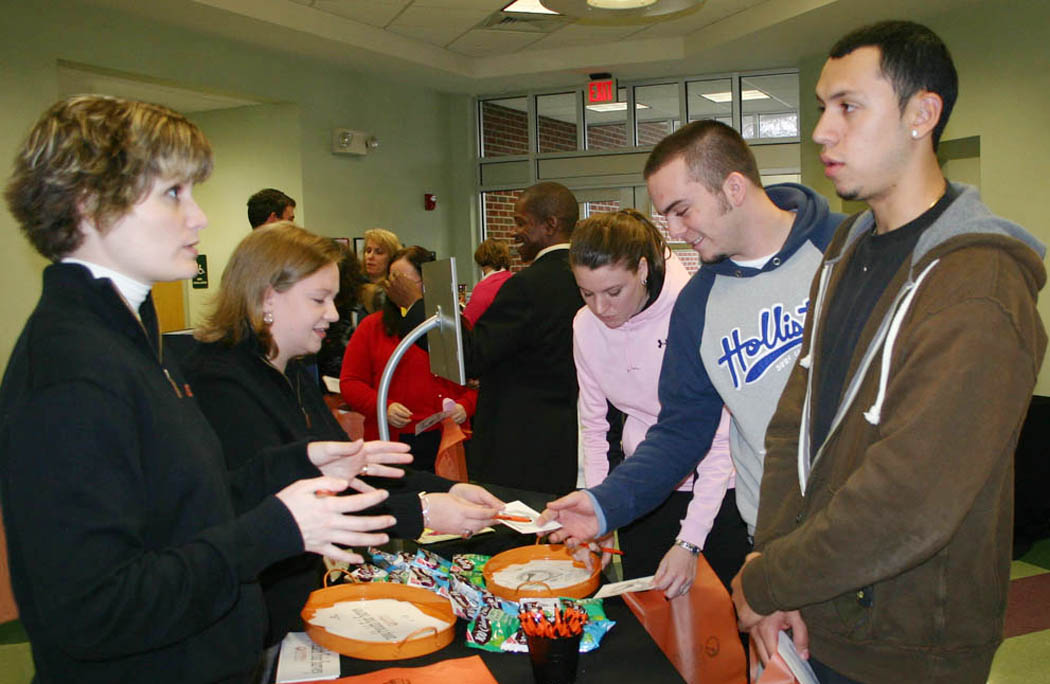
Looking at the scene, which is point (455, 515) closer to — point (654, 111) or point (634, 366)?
point (634, 366)

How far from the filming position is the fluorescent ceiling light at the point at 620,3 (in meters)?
4.55

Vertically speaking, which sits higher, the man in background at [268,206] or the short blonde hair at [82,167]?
the man in background at [268,206]

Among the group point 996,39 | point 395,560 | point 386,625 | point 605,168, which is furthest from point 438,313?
point 605,168

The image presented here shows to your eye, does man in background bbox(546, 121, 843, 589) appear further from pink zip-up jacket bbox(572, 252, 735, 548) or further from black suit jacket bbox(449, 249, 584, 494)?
black suit jacket bbox(449, 249, 584, 494)

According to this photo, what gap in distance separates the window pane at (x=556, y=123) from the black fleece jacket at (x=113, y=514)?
8650 mm

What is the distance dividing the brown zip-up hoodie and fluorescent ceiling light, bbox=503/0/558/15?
5.87m

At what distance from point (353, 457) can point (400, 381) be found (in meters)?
2.38

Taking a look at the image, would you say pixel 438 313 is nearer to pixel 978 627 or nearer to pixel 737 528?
pixel 737 528

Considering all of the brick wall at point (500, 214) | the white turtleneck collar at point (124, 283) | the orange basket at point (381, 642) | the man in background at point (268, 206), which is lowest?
the orange basket at point (381, 642)

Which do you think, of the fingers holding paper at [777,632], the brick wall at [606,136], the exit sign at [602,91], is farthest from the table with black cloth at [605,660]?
the brick wall at [606,136]

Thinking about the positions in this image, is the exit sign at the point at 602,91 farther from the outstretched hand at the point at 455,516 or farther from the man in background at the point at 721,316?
the outstretched hand at the point at 455,516

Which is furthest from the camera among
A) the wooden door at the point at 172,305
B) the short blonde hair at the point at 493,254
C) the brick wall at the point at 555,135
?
the brick wall at the point at 555,135

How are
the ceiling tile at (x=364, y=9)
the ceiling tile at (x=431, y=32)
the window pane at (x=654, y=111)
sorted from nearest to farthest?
the ceiling tile at (x=364, y=9) < the ceiling tile at (x=431, y=32) < the window pane at (x=654, y=111)

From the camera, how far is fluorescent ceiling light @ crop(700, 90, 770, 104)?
346 inches
